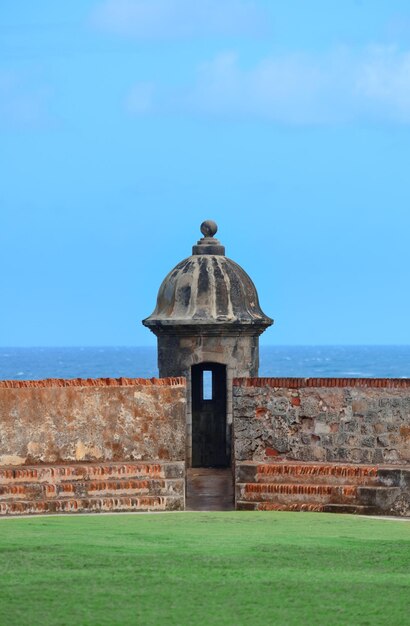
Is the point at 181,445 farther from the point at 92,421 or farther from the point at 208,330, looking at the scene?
the point at 208,330

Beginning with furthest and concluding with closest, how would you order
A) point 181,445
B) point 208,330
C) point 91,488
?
point 208,330 < point 181,445 < point 91,488

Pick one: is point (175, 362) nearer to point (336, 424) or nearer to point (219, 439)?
point (219, 439)

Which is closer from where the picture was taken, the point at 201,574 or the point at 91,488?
the point at 201,574

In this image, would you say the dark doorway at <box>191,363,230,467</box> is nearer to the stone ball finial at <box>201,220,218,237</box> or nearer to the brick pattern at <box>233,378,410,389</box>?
the stone ball finial at <box>201,220,218,237</box>

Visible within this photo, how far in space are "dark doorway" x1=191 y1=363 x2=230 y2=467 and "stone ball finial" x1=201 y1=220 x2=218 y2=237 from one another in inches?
69.3

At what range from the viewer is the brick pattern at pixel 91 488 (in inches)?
573

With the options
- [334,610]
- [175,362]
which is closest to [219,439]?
[175,362]

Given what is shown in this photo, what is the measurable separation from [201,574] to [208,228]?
9.87 m

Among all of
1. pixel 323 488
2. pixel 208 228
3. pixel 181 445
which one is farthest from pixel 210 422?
pixel 323 488

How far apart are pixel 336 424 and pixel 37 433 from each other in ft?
10.4

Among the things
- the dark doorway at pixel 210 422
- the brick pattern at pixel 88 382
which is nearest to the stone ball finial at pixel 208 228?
the dark doorway at pixel 210 422

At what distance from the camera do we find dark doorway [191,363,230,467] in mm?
19078

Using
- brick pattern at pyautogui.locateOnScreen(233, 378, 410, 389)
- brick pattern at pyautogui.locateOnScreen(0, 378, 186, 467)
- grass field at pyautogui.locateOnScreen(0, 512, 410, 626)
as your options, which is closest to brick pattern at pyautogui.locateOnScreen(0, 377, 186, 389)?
brick pattern at pyautogui.locateOnScreen(0, 378, 186, 467)

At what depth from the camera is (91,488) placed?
14.8 metres
